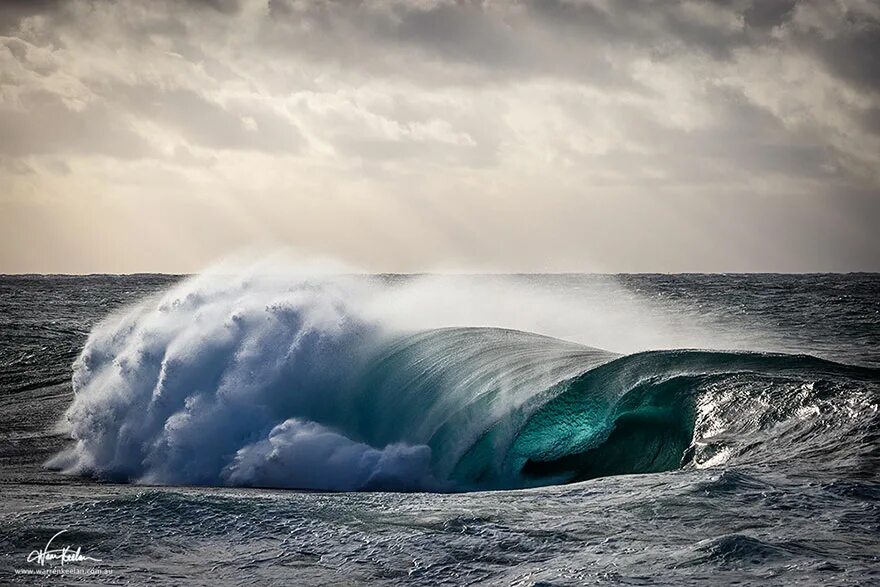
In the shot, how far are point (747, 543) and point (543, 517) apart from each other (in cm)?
156

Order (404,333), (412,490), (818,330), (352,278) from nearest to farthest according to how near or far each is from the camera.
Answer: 1. (412,490)
2. (404,333)
3. (352,278)
4. (818,330)

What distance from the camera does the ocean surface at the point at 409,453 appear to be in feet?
18.5

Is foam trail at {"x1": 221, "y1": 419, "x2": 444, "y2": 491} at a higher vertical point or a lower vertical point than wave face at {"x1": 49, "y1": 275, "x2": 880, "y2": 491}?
lower

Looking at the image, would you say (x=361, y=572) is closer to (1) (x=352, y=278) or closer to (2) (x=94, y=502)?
(2) (x=94, y=502)

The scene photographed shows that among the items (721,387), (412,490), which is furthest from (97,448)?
(721,387)

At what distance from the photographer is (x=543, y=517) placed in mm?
6539
